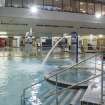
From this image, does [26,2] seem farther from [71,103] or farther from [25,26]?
[71,103]

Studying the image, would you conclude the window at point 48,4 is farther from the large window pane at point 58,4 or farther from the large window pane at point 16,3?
the large window pane at point 16,3

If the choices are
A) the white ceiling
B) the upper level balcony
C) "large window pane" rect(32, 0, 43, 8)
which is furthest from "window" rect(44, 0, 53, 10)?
the white ceiling

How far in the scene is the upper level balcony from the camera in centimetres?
3109

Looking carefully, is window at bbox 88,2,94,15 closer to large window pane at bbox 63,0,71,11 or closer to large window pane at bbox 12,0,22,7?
large window pane at bbox 63,0,71,11

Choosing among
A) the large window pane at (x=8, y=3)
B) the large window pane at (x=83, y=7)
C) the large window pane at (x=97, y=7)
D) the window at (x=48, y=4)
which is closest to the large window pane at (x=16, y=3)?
the large window pane at (x=8, y=3)

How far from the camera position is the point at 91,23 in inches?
1348

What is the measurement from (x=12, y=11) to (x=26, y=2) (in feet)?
13.9

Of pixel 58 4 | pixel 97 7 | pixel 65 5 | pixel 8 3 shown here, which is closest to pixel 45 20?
pixel 8 3

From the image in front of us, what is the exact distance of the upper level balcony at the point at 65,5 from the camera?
31.1 m

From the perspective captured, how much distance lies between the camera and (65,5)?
3553cm

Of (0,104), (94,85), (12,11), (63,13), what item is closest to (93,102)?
(94,85)

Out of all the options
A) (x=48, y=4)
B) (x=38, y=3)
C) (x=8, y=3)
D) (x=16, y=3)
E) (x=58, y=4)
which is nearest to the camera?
(x=8, y=3)

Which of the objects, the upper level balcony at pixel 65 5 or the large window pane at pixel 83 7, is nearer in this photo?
the upper level balcony at pixel 65 5

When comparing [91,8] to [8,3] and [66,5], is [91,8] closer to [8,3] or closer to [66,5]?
[66,5]
